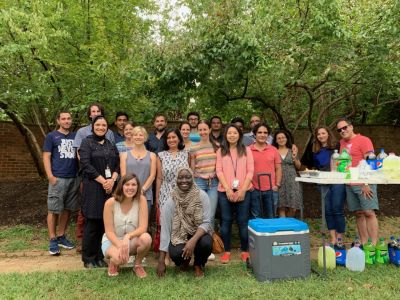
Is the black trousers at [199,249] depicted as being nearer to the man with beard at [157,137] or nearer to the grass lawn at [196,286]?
the grass lawn at [196,286]

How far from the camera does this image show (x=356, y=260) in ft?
14.6

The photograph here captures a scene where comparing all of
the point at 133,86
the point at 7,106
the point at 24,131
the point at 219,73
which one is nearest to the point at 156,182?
the point at 133,86

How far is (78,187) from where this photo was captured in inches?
210

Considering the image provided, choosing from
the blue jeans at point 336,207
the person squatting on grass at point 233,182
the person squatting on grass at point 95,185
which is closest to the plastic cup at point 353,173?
the blue jeans at point 336,207

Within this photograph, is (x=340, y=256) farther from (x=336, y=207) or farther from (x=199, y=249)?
(x=199, y=249)

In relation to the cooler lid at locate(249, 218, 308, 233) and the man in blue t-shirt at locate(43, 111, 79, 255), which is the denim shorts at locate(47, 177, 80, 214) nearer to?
the man in blue t-shirt at locate(43, 111, 79, 255)

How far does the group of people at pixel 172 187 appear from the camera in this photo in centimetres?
432

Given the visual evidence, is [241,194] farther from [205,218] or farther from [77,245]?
[77,245]

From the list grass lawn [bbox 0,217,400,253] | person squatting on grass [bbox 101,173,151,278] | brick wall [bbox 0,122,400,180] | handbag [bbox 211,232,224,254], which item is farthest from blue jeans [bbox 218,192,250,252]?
brick wall [bbox 0,122,400,180]

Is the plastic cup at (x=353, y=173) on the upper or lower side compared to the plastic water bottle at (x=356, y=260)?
upper

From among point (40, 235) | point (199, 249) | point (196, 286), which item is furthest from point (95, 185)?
point (40, 235)

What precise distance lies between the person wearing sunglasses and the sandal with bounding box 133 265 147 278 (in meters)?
2.82

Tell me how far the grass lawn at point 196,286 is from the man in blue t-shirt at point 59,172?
1026 mm

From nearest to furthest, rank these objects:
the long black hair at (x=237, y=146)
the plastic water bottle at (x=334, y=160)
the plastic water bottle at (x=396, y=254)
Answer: the plastic water bottle at (x=396, y=254), the plastic water bottle at (x=334, y=160), the long black hair at (x=237, y=146)
